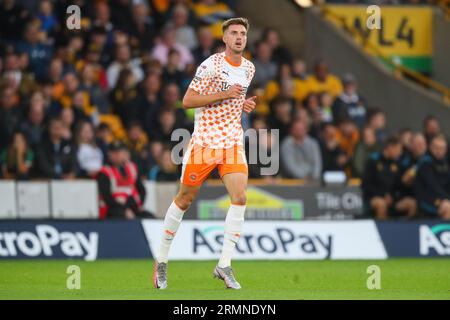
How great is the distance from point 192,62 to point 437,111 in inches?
200

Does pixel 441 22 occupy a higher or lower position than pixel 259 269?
higher

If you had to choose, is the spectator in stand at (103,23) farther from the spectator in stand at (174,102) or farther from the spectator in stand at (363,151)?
the spectator in stand at (363,151)

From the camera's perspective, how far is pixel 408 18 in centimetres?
2605

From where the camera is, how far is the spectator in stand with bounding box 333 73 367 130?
23078mm

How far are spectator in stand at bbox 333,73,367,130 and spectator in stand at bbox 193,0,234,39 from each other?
2805 millimetres

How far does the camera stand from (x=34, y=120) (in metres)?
20.7

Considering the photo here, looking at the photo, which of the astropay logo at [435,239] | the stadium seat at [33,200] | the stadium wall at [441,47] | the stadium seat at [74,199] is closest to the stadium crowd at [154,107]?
the stadium seat at [33,200]

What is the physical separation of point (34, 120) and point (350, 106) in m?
6.07

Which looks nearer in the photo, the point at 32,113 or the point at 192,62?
the point at 32,113

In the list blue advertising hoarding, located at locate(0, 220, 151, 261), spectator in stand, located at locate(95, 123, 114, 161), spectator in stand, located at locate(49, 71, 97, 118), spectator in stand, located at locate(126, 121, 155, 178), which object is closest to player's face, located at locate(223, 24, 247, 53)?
blue advertising hoarding, located at locate(0, 220, 151, 261)

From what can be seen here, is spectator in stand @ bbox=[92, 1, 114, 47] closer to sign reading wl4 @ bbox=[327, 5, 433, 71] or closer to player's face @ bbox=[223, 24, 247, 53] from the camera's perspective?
sign reading wl4 @ bbox=[327, 5, 433, 71]
